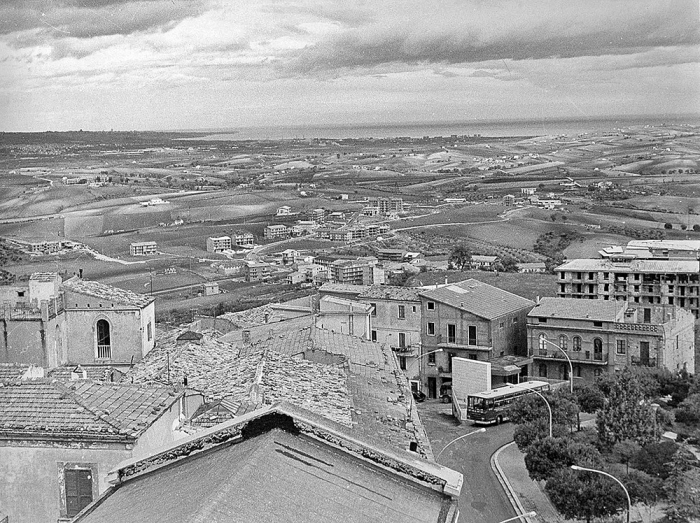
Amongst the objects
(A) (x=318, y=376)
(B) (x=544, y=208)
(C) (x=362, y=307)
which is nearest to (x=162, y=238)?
(C) (x=362, y=307)

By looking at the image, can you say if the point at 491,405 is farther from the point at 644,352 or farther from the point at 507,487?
the point at 644,352

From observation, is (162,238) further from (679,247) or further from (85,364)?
(85,364)

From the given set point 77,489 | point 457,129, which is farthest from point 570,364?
point 457,129

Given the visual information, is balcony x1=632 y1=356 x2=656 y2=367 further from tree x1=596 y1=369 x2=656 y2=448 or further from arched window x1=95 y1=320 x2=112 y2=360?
arched window x1=95 y1=320 x2=112 y2=360

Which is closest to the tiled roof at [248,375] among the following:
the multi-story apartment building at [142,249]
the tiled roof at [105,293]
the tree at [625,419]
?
the tiled roof at [105,293]

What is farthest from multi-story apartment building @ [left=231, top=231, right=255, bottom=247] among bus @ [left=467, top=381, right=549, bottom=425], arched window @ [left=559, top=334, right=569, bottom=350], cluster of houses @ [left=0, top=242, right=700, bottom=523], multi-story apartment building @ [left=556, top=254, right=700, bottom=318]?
bus @ [left=467, top=381, right=549, bottom=425]

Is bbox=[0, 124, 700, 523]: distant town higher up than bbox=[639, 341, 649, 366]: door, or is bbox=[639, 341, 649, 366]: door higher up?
bbox=[0, 124, 700, 523]: distant town

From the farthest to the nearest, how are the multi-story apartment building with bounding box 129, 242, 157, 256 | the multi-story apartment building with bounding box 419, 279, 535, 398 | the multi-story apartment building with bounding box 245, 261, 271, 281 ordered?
the multi-story apartment building with bounding box 129, 242, 157, 256
the multi-story apartment building with bounding box 245, 261, 271, 281
the multi-story apartment building with bounding box 419, 279, 535, 398
